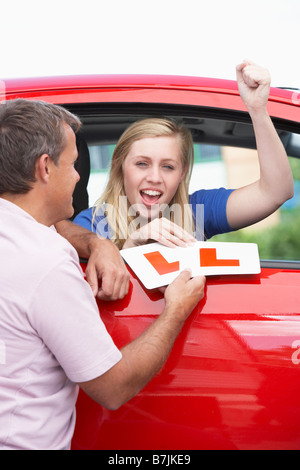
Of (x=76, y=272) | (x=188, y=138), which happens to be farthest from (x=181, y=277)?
(x=188, y=138)

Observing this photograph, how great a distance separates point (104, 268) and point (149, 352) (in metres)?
0.28

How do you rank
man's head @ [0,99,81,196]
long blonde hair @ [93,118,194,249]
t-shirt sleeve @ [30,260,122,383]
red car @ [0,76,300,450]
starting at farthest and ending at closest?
long blonde hair @ [93,118,194,249]
red car @ [0,76,300,450]
man's head @ [0,99,81,196]
t-shirt sleeve @ [30,260,122,383]

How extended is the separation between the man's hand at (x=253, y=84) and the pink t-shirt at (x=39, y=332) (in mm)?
696

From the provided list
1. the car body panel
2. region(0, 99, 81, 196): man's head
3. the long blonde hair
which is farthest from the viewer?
the long blonde hair

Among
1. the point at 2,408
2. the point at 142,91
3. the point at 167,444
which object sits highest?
the point at 142,91

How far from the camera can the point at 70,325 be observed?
1120mm

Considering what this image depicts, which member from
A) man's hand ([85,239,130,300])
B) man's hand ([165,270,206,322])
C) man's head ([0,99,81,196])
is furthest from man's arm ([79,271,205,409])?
man's head ([0,99,81,196])

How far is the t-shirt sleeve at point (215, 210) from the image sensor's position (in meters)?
1.89

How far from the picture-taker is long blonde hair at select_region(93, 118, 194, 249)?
182cm

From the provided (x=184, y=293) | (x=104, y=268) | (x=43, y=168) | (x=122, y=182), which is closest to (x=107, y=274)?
(x=104, y=268)

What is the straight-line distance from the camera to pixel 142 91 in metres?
1.66

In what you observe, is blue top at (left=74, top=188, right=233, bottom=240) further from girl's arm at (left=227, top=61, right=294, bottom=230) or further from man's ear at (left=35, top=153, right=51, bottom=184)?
man's ear at (left=35, top=153, right=51, bottom=184)

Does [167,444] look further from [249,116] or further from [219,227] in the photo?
[249,116]
